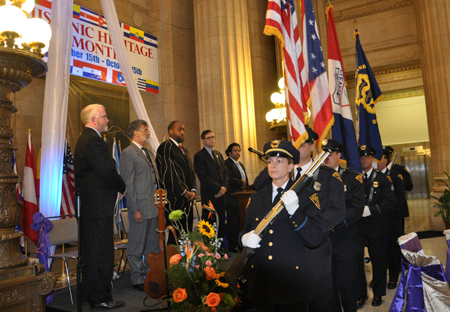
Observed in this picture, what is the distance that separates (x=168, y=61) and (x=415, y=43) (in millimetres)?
7072

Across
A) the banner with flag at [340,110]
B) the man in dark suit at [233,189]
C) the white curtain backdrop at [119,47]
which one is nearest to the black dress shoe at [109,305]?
the white curtain backdrop at [119,47]

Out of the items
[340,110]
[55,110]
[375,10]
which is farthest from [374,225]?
Result: [375,10]

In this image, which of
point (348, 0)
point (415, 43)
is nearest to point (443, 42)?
point (415, 43)

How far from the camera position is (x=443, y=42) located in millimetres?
8484

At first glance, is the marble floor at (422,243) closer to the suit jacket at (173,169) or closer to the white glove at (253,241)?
the white glove at (253,241)

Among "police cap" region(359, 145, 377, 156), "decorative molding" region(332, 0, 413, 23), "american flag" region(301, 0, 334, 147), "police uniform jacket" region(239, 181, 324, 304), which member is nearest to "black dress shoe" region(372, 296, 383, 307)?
"police cap" region(359, 145, 377, 156)

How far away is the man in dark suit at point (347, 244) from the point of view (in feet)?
10.8

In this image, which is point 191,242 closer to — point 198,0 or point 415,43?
point 198,0

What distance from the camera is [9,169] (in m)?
3.25

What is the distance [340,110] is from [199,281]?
3.50 m

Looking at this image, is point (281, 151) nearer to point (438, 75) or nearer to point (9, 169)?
point (9, 169)

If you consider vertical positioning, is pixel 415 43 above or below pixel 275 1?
above

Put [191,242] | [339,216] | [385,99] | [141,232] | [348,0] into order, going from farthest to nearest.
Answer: [385,99] < [348,0] < [141,232] < [191,242] < [339,216]

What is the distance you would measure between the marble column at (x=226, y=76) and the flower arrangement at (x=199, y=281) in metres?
5.52
